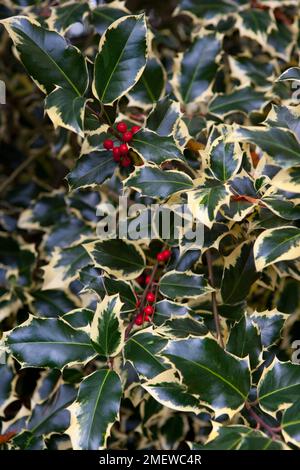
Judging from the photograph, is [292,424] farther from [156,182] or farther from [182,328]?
[156,182]

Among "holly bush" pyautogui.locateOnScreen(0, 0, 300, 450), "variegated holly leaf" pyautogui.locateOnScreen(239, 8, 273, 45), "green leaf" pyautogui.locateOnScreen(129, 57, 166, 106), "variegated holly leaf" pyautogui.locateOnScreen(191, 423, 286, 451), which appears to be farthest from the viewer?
"variegated holly leaf" pyautogui.locateOnScreen(239, 8, 273, 45)

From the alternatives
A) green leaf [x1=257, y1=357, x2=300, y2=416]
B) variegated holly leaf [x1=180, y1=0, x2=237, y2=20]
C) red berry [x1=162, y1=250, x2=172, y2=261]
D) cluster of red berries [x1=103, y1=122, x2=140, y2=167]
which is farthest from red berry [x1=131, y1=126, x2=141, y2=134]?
variegated holly leaf [x1=180, y1=0, x2=237, y2=20]

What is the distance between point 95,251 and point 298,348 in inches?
17.0

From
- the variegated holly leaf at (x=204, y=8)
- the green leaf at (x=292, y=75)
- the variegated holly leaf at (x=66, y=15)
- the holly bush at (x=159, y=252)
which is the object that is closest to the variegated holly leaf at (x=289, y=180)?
the holly bush at (x=159, y=252)

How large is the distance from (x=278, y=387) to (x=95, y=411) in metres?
0.23

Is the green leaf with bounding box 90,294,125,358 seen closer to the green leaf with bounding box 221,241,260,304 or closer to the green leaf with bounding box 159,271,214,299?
the green leaf with bounding box 159,271,214,299

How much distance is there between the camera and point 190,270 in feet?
3.68

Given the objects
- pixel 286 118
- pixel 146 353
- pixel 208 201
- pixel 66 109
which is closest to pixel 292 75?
pixel 286 118

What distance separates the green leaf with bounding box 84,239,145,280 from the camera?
113 centimetres

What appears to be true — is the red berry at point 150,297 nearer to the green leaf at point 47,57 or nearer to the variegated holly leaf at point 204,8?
the green leaf at point 47,57

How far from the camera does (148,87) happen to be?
134 centimetres

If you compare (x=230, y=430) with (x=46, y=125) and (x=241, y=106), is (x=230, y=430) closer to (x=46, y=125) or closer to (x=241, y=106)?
(x=241, y=106)

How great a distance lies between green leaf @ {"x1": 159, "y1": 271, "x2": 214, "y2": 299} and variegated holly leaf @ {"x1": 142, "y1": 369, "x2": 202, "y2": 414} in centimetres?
16

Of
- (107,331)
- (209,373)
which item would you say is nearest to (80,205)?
(107,331)
